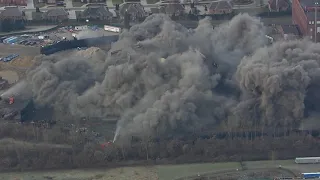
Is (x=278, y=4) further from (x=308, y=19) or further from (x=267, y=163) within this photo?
(x=267, y=163)

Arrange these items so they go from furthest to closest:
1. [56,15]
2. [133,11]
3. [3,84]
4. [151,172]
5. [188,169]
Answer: [56,15] → [133,11] → [3,84] → [188,169] → [151,172]

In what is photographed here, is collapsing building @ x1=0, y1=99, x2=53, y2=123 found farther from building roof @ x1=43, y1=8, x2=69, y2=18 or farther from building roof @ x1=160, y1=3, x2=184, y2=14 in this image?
building roof @ x1=160, y1=3, x2=184, y2=14

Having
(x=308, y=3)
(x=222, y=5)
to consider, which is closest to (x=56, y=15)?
(x=222, y=5)

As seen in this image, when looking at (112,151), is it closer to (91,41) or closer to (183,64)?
(183,64)

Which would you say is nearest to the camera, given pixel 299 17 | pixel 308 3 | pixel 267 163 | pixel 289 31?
pixel 267 163

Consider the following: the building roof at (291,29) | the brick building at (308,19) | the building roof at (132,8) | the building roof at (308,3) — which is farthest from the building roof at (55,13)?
the building roof at (308,3)

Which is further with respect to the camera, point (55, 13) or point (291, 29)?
point (55, 13)

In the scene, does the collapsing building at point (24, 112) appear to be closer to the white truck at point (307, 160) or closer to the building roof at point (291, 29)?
the white truck at point (307, 160)
